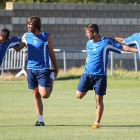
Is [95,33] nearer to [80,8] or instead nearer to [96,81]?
[96,81]

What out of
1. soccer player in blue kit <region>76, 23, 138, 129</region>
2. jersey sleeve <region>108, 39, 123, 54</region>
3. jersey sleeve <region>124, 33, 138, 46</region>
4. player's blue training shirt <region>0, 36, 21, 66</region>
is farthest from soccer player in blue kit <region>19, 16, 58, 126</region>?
jersey sleeve <region>124, 33, 138, 46</region>

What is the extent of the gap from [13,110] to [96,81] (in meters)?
3.04

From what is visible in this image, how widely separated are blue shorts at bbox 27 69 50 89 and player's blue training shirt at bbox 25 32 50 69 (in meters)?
0.08

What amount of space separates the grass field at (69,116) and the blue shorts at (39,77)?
77cm

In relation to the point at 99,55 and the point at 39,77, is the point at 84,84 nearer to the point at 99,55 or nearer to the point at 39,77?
the point at 99,55

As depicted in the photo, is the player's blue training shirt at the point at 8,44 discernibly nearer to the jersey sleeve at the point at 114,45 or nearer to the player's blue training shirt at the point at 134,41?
the jersey sleeve at the point at 114,45

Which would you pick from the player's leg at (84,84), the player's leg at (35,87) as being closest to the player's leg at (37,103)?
the player's leg at (35,87)

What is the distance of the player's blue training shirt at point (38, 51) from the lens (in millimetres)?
7570

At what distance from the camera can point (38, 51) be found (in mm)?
7566

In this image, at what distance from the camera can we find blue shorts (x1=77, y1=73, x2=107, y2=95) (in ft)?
24.5

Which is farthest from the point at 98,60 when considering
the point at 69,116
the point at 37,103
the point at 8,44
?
the point at 69,116

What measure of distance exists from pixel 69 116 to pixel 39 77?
1.61 m

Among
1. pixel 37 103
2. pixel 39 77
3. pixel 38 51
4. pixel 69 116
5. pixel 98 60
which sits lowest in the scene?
pixel 69 116

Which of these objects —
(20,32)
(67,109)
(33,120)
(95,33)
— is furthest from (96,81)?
(20,32)
